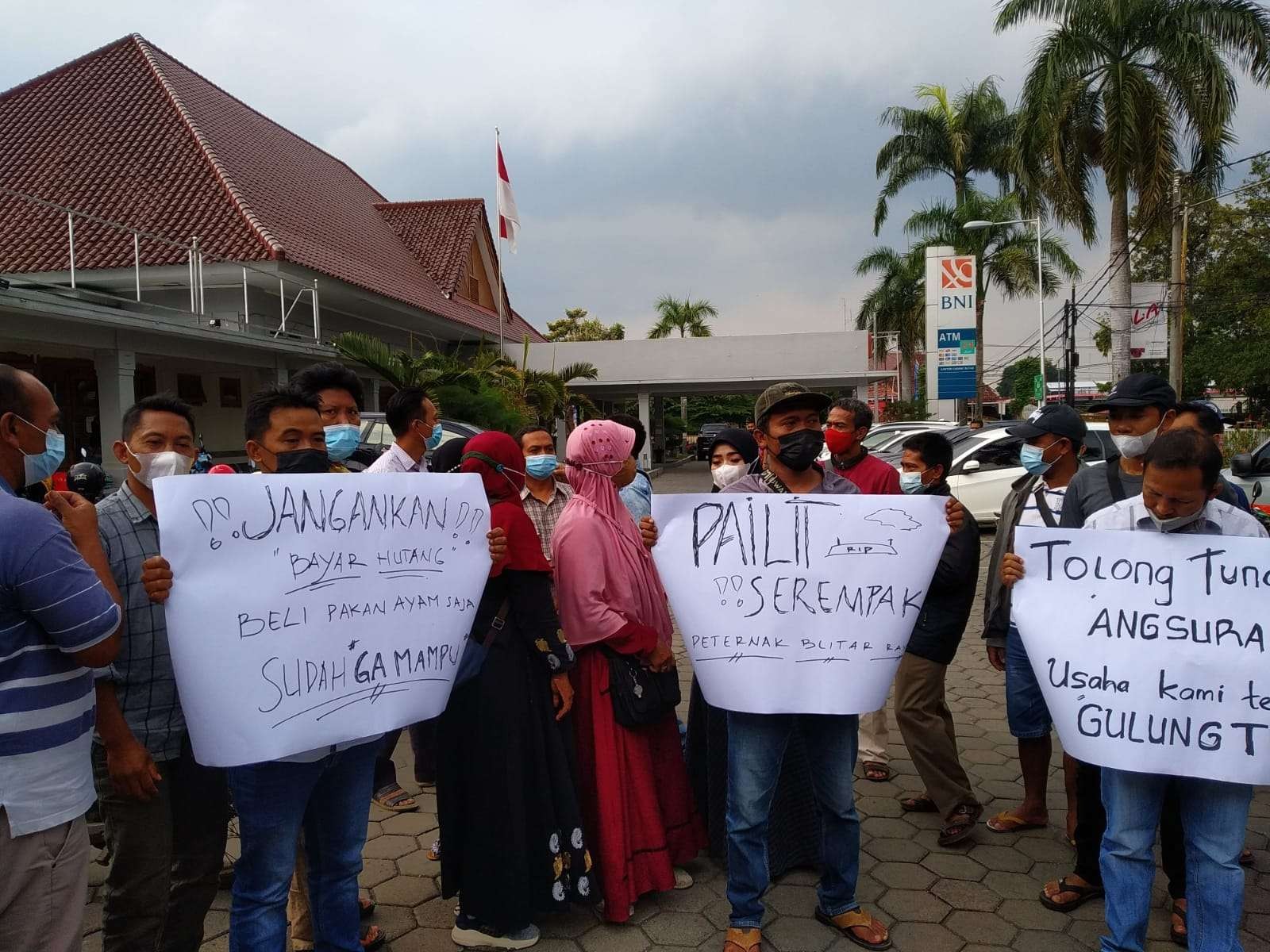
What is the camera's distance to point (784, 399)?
9.86 ft

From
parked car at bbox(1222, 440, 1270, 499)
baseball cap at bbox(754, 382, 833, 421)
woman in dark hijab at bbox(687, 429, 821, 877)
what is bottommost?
woman in dark hijab at bbox(687, 429, 821, 877)

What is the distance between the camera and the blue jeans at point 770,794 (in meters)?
2.90

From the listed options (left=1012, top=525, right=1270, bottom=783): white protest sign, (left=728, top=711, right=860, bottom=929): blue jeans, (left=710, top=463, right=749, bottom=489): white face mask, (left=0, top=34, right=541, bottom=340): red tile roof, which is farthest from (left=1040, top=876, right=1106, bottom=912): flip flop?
(left=0, top=34, right=541, bottom=340): red tile roof

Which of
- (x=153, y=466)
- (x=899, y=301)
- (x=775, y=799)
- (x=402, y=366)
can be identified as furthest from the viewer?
(x=899, y=301)

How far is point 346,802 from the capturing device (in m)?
2.65

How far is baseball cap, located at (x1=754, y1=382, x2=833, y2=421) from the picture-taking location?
2.99 meters

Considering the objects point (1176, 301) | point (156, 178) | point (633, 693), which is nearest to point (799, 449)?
point (633, 693)

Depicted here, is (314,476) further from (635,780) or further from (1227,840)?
(1227,840)

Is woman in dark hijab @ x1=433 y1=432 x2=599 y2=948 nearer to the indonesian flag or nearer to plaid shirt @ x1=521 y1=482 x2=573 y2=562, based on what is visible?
plaid shirt @ x1=521 y1=482 x2=573 y2=562

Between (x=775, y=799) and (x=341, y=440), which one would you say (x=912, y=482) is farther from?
(x=341, y=440)

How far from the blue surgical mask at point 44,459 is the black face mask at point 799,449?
6.70ft

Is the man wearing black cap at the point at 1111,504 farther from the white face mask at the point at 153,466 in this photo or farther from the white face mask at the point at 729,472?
the white face mask at the point at 153,466

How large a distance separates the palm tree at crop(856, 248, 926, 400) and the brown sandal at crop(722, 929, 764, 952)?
32.2m

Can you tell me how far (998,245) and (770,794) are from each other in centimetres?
3112
